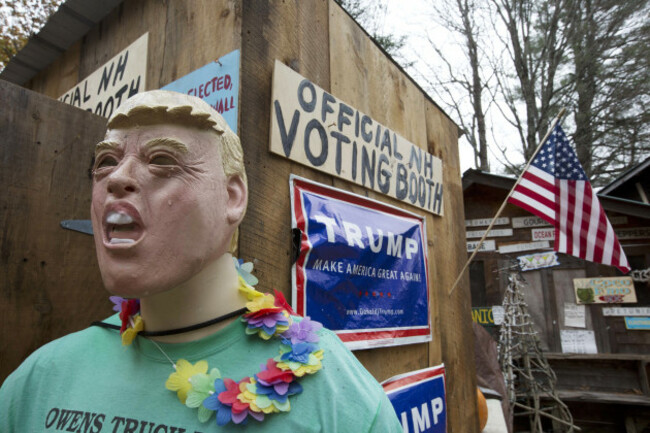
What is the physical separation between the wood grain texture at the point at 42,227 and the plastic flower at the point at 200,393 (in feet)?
3.80

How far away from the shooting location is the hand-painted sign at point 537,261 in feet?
24.7

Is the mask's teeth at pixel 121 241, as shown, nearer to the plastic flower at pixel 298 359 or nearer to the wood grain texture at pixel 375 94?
the plastic flower at pixel 298 359

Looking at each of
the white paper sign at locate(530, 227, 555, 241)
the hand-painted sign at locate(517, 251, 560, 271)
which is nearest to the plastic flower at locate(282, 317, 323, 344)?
the hand-painted sign at locate(517, 251, 560, 271)

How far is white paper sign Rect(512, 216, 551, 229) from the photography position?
25.2ft

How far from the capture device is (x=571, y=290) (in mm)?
7434

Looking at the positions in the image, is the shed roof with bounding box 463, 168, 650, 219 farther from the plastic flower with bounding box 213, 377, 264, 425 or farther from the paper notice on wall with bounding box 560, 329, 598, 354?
the plastic flower with bounding box 213, 377, 264, 425

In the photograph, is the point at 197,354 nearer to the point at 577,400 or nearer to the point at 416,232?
the point at 416,232

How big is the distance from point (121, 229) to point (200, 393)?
43cm

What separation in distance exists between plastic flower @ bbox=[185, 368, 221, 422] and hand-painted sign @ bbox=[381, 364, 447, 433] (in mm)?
1572

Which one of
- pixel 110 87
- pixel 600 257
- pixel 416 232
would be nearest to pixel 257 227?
pixel 416 232

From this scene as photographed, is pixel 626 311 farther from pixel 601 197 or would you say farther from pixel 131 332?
pixel 131 332

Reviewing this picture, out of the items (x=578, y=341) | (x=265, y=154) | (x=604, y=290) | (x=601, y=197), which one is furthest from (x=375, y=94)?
(x=578, y=341)

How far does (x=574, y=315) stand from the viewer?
734cm

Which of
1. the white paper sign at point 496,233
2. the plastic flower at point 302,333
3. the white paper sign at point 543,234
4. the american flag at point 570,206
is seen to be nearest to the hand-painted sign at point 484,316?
the white paper sign at point 496,233
